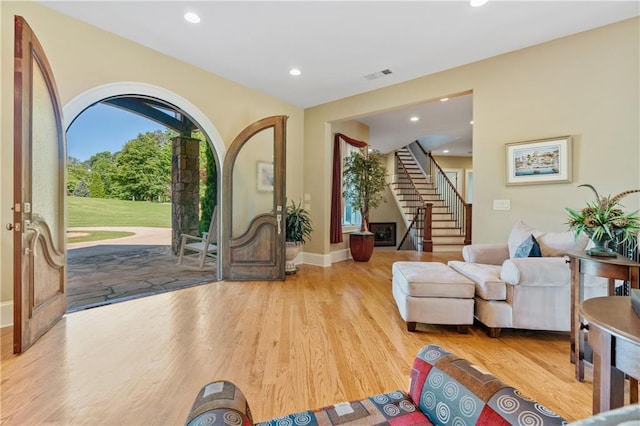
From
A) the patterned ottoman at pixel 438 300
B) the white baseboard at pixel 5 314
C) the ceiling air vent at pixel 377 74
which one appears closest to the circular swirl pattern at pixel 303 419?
the patterned ottoman at pixel 438 300

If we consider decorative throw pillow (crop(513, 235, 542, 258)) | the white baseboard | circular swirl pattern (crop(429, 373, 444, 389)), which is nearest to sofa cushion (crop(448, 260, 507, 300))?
decorative throw pillow (crop(513, 235, 542, 258))

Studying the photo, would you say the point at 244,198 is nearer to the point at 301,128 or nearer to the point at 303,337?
the point at 301,128

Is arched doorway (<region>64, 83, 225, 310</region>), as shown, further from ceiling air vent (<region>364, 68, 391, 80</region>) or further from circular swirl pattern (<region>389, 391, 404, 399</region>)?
circular swirl pattern (<region>389, 391, 404, 399</region>)

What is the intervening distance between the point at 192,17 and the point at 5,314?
3.28 meters

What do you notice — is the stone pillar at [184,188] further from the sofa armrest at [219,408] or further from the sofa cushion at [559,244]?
the sofa cushion at [559,244]

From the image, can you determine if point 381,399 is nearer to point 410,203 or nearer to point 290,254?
point 290,254

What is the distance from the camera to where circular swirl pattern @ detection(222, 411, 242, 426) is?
71cm

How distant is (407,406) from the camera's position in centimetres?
102

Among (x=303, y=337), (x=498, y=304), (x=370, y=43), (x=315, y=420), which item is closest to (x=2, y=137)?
(x=303, y=337)

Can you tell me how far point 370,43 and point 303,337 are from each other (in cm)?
329

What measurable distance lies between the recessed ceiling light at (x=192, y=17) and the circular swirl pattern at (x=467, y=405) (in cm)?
366

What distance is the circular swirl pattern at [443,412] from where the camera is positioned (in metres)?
0.91

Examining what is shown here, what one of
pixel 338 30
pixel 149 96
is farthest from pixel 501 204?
pixel 149 96

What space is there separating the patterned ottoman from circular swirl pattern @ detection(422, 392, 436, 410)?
1.65 meters
